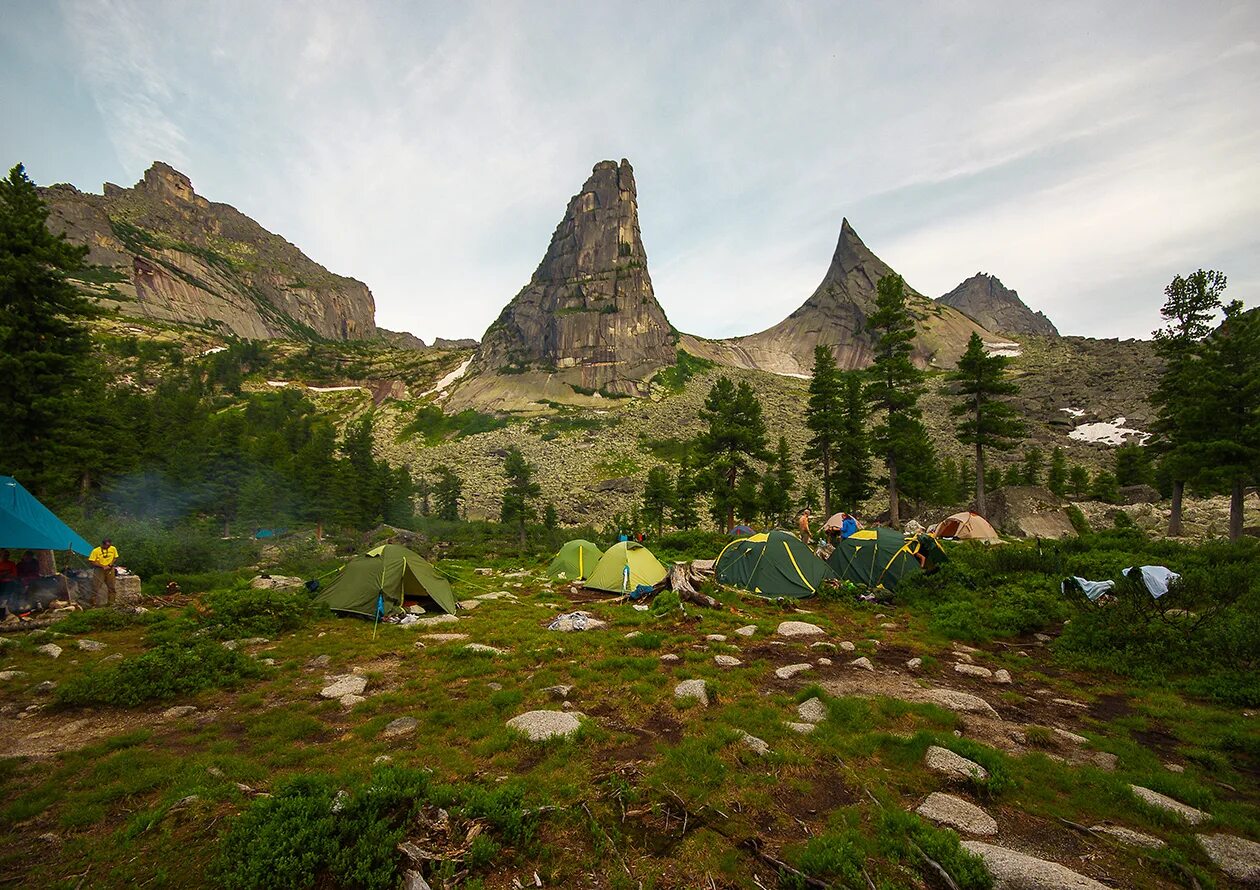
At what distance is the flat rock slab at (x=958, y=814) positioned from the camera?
4.29m

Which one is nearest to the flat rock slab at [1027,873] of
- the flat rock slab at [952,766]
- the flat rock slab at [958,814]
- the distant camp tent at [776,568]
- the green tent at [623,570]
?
the flat rock slab at [958,814]

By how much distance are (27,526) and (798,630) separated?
61.1 feet

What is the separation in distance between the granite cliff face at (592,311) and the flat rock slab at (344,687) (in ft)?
426

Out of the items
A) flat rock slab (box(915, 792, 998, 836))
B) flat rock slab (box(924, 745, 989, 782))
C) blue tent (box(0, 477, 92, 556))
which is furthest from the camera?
blue tent (box(0, 477, 92, 556))

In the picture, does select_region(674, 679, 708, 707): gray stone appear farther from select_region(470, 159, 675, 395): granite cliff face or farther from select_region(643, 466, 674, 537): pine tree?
select_region(470, 159, 675, 395): granite cliff face

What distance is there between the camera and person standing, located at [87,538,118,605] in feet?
40.5

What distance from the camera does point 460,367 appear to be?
167500mm

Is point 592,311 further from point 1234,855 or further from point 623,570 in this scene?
point 1234,855

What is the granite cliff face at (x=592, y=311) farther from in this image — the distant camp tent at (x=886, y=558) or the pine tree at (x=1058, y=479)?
the distant camp tent at (x=886, y=558)

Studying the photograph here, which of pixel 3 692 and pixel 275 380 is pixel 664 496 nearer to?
pixel 3 692

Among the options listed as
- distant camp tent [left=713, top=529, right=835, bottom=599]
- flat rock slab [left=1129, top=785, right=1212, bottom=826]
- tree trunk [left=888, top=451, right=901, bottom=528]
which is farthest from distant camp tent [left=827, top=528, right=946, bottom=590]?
tree trunk [left=888, top=451, right=901, bottom=528]

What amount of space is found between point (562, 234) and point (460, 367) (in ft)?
193

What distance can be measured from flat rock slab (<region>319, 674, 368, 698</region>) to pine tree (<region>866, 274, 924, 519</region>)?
95.5 ft

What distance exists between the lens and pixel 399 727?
6.58m
